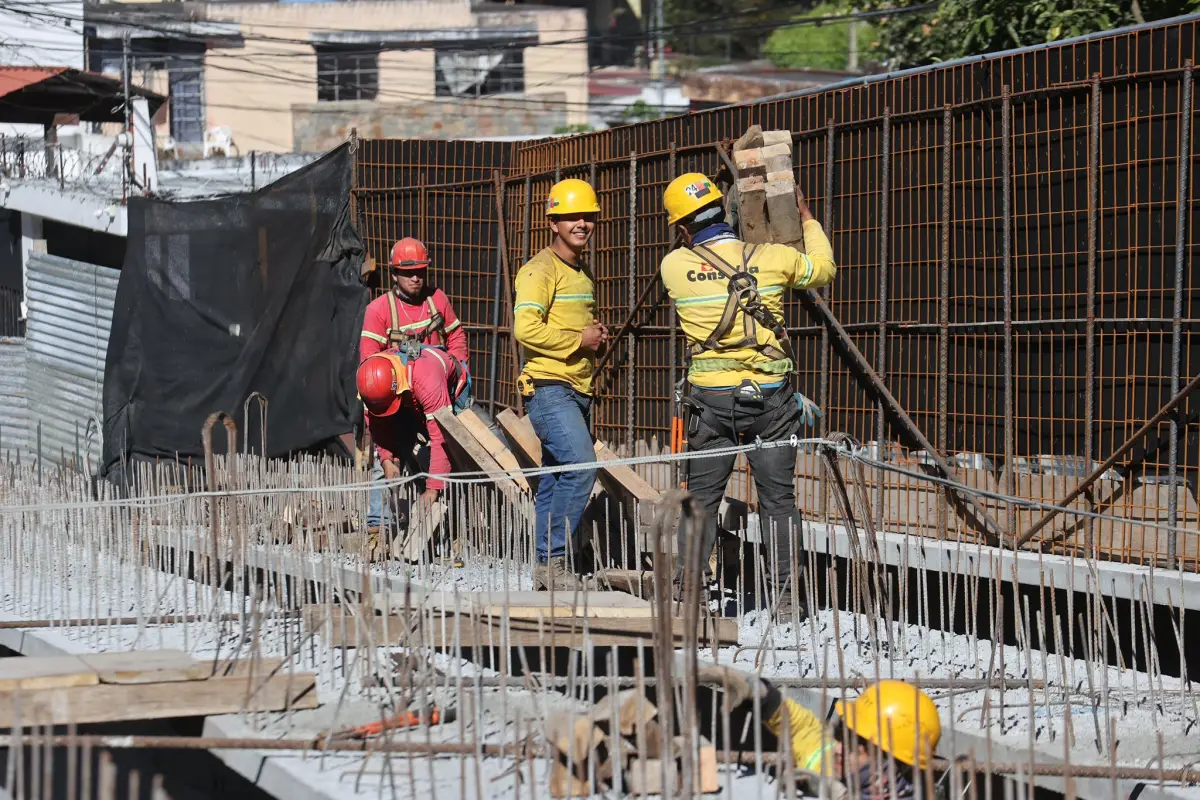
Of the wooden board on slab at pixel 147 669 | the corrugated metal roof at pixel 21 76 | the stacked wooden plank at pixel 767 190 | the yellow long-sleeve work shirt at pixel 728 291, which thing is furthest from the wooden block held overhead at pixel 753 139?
the corrugated metal roof at pixel 21 76

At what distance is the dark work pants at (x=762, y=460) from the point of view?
7.12 m

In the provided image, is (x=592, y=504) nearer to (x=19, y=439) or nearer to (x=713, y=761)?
(x=713, y=761)

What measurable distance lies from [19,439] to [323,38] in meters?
21.9

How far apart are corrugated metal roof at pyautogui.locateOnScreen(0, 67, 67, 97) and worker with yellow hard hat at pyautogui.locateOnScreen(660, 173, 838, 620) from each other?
694 inches

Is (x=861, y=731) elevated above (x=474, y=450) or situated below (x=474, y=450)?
below

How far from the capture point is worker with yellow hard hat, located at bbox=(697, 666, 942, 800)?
4.91m

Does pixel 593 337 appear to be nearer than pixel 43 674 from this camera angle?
No

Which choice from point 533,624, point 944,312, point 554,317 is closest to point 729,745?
point 533,624

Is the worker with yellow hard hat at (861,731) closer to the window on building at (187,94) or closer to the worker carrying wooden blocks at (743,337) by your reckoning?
the worker carrying wooden blocks at (743,337)

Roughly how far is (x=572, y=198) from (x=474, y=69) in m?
29.3

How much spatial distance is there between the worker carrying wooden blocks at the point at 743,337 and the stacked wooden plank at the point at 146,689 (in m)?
2.04

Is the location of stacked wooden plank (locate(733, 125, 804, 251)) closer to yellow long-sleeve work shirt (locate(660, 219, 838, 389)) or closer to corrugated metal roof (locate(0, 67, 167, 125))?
yellow long-sleeve work shirt (locate(660, 219, 838, 389))

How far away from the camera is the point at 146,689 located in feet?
19.2

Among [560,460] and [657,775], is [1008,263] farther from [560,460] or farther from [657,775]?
[657,775]
